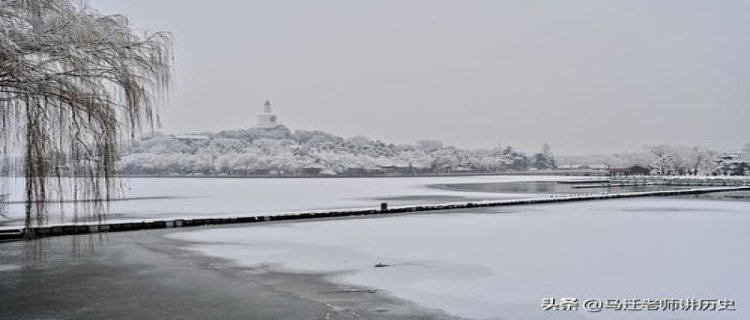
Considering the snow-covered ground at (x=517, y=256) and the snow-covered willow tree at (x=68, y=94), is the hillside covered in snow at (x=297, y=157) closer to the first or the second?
the snow-covered ground at (x=517, y=256)

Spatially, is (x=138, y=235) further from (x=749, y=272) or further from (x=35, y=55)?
(x=749, y=272)

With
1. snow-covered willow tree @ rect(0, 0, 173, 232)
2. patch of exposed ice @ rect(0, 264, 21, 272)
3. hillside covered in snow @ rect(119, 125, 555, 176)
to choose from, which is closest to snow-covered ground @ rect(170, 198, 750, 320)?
patch of exposed ice @ rect(0, 264, 21, 272)

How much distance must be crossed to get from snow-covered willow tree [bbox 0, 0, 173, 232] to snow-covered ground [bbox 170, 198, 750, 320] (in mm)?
4336

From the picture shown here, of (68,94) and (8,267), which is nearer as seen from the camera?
(68,94)

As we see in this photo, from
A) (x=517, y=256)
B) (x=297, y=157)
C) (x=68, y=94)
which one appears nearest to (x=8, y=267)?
(x=68, y=94)

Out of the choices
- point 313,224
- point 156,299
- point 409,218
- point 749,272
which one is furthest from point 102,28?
point 409,218

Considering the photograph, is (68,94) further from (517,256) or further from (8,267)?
(517,256)

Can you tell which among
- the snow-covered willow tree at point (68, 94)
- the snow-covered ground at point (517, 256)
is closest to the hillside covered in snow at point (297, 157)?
the snow-covered ground at point (517, 256)

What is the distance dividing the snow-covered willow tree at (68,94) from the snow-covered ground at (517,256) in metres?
4.34

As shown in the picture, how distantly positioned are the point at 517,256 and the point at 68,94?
32.2 feet

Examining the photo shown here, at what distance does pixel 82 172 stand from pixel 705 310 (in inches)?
379

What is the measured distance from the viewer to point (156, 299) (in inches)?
395

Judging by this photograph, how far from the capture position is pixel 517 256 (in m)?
14.6

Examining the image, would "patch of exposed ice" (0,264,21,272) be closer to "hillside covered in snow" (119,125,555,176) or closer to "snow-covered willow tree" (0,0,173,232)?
"snow-covered willow tree" (0,0,173,232)
